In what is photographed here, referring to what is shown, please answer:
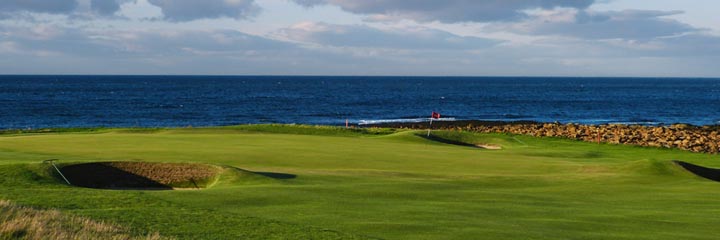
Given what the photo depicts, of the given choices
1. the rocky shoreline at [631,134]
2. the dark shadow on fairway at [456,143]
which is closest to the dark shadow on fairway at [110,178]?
the dark shadow on fairway at [456,143]

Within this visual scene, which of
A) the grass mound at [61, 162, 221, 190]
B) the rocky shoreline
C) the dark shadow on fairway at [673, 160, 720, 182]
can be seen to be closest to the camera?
the grass mound at [61, 162, 221, 190]

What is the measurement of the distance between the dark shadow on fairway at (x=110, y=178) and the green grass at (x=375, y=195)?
1011 mm

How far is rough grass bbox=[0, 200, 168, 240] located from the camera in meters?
9.24

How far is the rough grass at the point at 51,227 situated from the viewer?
924 centimetres

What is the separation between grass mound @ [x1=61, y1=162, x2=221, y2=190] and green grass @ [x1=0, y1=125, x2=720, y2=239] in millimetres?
772

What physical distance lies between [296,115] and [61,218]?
80.8 m

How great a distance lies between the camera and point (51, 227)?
9727 millimetres

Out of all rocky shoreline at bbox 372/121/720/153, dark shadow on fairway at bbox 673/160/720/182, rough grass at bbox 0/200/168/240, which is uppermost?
rough grass at bbox 0/200/168/240

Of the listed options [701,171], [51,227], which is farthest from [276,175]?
[701,171]

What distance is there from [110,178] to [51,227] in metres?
7.84

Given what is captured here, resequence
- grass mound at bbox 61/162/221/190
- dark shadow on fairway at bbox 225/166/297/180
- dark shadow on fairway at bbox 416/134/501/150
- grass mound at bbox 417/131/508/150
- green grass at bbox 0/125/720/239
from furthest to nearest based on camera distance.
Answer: grass mound at bbox 417/131/508/150, dark shadow on fairway at bbox 416/134/501/150, grass mound at bbox 61/162/221/190, dark shadow on fairway at bbox 225/166/297/180, green grass at bbox 0/125/720/239

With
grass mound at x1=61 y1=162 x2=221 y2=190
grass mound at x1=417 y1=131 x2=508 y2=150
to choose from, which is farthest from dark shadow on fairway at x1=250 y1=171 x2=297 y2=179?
grass mound at x1=417 y1=131 x2=508 y2=150

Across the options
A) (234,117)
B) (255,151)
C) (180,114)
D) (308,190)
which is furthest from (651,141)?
(180,114)

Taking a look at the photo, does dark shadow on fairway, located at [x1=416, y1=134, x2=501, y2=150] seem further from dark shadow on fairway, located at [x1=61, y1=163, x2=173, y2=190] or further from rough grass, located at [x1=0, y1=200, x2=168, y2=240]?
rough grass, located at [x1=0, y1=200, x2=168, y2=240]
